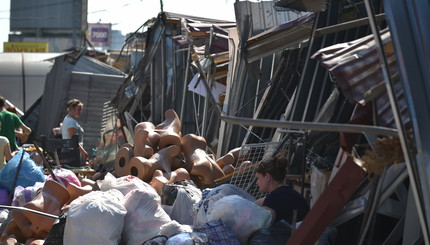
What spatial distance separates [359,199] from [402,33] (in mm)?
1383

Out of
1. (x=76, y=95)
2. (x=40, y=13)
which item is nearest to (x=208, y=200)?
(x=76, y=95)

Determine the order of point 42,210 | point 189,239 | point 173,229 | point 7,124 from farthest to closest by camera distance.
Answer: point 7,124
point 42,210
point 173,229
point 189,239

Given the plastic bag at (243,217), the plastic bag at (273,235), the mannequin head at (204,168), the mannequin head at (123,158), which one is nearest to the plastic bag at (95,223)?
the plastic bag at (243,217)

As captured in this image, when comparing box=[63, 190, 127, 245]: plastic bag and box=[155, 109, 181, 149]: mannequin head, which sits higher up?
box=[155, 109, 181, 149]: mannequin head

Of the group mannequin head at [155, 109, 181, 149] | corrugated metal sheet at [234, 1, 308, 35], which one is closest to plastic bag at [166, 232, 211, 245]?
mannequin head at [155, 109, 181, 149]

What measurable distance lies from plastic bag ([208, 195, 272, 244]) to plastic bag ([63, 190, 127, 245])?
3.12ft

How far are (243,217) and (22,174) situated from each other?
4.35m

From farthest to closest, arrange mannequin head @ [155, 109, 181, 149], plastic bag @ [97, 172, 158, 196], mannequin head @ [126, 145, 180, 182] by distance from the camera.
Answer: mannequin head @ [155, 109, 181, 149], mannequin head @ [126, 145, 180, 182], plastic bag @ [97, 172, 158, 196]

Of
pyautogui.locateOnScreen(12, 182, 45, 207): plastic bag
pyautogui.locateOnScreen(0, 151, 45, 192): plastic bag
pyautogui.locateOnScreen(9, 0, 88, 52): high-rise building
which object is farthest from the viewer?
pyautogui.locateOnScreen(9, 0, 88, 52): high-rise building

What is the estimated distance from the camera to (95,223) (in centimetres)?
632

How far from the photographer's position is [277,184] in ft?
20.8

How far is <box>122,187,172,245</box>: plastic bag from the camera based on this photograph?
649cm

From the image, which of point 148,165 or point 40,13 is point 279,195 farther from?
point 40,13

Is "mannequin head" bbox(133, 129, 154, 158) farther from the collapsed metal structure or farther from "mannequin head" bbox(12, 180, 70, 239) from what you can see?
"mannequin head" bbox(12, 180, 70, 239)
